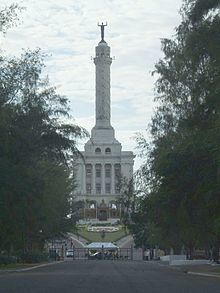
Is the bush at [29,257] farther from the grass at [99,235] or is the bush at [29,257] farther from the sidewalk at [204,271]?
the grass at [99,235]

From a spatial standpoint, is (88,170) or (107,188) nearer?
(88,170)

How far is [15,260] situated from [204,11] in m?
38.7

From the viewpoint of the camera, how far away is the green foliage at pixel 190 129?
37.7m

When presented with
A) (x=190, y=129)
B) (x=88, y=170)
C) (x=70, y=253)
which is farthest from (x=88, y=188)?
(x=190, y=129)

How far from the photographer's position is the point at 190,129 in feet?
145

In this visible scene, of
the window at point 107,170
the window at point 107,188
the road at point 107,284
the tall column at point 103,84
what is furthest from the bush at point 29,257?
the window at point 107,188

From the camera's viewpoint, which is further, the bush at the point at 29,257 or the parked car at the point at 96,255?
the parked car at the point at 96,255

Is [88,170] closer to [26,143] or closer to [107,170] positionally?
[107,170]

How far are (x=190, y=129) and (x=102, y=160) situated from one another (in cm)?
12406

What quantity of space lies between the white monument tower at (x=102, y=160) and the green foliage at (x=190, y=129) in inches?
4296

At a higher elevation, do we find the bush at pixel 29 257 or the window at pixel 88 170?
the window at pixel 88 170

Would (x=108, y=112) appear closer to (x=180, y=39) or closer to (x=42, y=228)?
(x=42, y=228)

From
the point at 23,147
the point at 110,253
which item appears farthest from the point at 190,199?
the point at 110,253

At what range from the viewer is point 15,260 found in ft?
231
